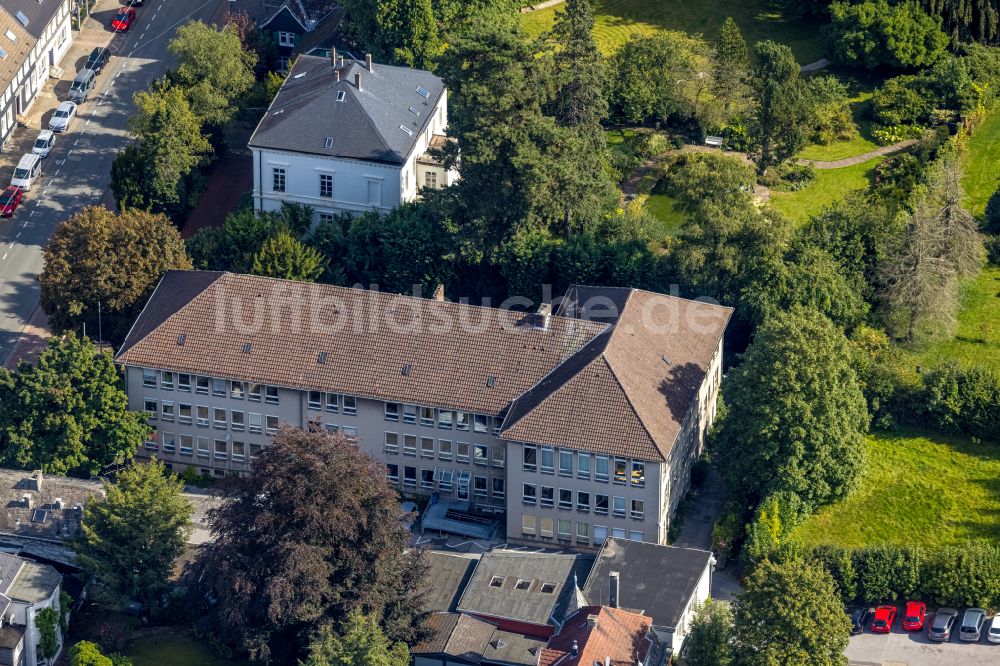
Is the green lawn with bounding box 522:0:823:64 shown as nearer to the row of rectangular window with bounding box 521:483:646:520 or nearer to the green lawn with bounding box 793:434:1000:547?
the green lawn with bounding box 793:434:1000:547

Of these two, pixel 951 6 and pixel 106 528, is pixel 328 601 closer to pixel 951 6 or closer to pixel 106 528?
pixel 106 528

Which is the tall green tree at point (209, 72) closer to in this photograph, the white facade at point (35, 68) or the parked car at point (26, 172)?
the white facade at point (35, 68)

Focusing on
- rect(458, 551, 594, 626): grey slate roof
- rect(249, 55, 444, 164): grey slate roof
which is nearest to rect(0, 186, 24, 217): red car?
rect(249, 55, 444, 164): grey slate roof

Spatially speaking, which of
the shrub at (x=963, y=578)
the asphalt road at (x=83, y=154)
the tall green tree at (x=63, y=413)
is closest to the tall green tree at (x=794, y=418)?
the shrub at (x=963, y=578)

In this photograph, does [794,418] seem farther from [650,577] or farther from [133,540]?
[133,540]

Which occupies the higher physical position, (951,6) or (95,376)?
(951,6)

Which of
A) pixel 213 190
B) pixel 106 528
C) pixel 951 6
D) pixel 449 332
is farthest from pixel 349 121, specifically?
pixel 951 6
